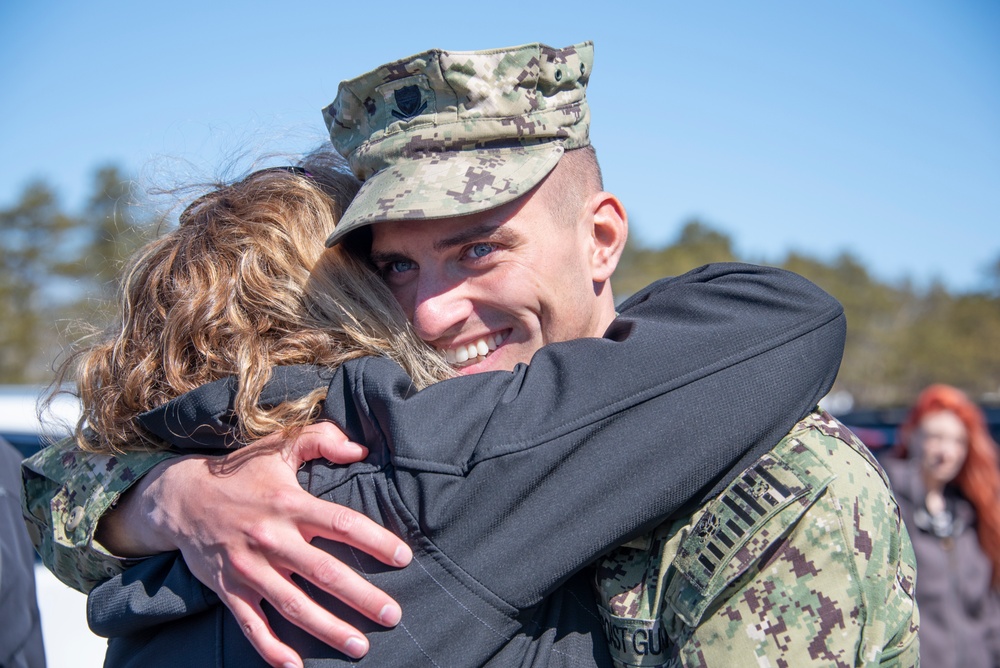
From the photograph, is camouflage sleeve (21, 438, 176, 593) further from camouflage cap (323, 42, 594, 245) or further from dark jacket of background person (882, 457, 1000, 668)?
dark jacket of background person (882, 457, 1000, 668)

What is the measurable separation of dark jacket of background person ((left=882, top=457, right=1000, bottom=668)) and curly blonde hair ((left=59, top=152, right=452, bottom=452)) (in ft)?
12.2

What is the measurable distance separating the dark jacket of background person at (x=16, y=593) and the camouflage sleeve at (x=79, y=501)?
58 cm

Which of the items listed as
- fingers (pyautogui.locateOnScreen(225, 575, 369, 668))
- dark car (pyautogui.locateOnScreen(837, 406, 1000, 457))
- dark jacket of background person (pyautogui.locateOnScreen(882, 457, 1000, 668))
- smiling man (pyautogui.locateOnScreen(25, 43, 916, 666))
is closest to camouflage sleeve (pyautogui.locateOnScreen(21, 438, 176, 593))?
smiling man (pyautogui.locateOnScreen(25, 43, 916, 666))

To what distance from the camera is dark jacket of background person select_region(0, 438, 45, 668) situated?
248cm

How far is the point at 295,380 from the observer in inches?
63.9

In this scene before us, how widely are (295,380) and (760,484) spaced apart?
0.93 meters

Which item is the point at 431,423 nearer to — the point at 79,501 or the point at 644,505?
the point at 644,505

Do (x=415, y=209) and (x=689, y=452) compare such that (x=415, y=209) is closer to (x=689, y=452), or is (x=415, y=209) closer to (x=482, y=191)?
(x=482, y=191)

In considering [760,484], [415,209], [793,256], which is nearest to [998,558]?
[760,484]

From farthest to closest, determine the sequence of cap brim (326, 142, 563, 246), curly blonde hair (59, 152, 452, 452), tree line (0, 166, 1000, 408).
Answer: tree line (0, 166, 1000, 408) < cap brim (326, 142, 563, 246) < curly blonde hair (59, 152, 452, 452)

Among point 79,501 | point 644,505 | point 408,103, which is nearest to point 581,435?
point 644,505

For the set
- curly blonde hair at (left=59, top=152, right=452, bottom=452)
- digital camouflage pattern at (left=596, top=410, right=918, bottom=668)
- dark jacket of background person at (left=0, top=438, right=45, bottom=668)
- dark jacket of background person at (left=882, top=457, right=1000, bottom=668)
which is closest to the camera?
digital camouflage pattern at (left=596, top=410, right=918, bottom=668)

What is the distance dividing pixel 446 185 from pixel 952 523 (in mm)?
4153

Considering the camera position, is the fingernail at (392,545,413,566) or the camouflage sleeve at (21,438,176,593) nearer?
the fingernail at (392,545,413,566)
